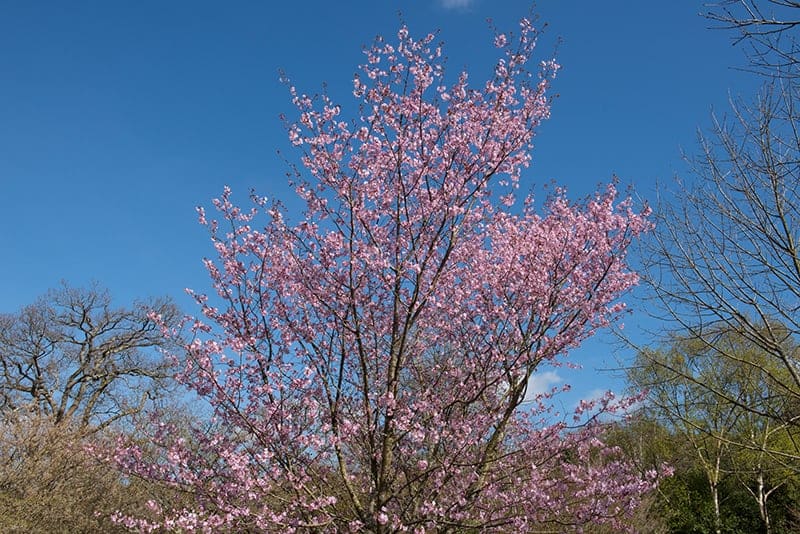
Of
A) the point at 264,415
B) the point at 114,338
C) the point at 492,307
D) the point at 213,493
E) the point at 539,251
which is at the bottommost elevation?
the point at 213,493

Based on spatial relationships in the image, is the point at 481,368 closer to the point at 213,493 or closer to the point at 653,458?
the point at 213,493

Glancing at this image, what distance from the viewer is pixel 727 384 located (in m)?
17.3

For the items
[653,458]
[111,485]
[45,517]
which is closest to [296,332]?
[45,517]

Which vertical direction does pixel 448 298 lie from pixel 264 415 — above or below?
above

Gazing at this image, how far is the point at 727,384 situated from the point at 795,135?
12944 mm

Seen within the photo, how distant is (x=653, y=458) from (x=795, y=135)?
17.7 meters

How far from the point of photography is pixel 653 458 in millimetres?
21422

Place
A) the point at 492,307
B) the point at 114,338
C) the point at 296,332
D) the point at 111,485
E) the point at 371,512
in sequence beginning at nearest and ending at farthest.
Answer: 1. the point at 371,512
2. the point at 296,332
3. the point at 492,307
4. the point at 111,485
5. the point at 114,338

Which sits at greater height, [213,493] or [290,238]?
[290,238]

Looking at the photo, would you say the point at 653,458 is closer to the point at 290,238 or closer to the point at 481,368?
the point at 481,368

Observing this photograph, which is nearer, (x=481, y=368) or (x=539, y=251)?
(x=481, y=368)

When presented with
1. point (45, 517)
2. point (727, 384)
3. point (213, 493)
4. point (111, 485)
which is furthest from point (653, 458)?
point (213, 493)

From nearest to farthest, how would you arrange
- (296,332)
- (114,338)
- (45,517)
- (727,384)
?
(296,332), (45,517), (727,384), (114,338)

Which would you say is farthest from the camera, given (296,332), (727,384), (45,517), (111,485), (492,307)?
(727,384)
